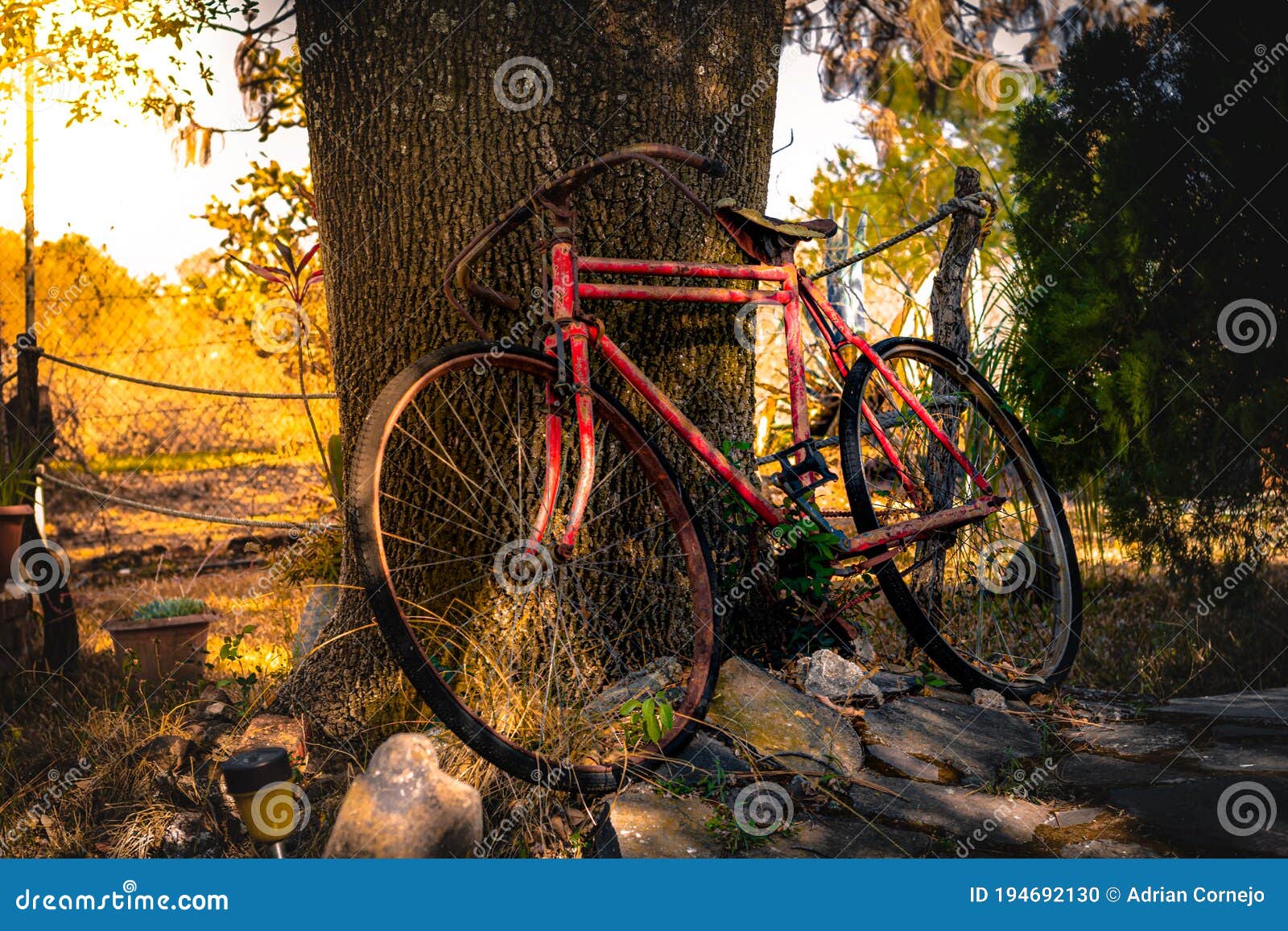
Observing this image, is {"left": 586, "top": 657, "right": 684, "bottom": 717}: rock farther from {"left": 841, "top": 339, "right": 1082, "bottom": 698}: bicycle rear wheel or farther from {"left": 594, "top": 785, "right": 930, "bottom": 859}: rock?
{"left": 841, "top": 339, "right": 1082, "bottom": 698}: bicycle rear wheel

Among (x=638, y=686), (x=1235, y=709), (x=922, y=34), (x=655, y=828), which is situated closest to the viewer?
(x=655, y=828)

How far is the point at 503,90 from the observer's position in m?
2.88

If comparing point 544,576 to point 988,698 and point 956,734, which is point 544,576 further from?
point 988,698

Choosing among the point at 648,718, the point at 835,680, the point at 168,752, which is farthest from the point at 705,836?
the point at 168,752

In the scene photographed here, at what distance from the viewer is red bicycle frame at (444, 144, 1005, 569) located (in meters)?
2.52

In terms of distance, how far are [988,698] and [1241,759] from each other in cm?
68

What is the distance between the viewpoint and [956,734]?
10.0ft

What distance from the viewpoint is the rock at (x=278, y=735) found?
2.90 metres

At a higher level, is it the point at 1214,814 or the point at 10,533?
the point at 10,533

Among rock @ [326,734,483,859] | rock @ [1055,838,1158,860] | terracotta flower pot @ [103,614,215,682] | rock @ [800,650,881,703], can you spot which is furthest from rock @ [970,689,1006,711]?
terracotta flower pot @ [103,614,215,682]

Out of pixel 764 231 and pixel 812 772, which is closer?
pixel 812 772

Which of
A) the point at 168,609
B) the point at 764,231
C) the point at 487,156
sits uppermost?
the point at 487,156

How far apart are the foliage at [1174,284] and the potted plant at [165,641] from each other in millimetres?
3192

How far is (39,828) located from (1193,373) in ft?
12.6
